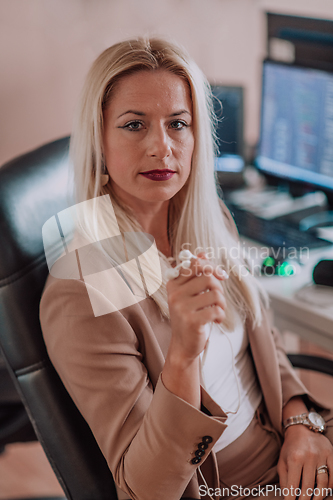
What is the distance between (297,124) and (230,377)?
2.95 ft

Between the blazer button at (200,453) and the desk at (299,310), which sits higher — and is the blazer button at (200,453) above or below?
above

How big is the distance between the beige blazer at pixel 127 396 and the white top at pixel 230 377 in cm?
12

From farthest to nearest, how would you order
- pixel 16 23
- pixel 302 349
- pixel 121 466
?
1. pixel 302 349
2. pixel 16 23
3. pixel 121 466

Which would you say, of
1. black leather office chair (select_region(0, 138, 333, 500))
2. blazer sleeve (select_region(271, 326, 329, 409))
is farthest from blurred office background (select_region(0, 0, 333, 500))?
blazer sleeve (select_region(271, 326, 329, 409))

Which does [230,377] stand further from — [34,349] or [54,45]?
[54,45]

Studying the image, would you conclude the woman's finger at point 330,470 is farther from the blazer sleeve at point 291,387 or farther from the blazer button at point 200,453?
the blazer button at point 200,453

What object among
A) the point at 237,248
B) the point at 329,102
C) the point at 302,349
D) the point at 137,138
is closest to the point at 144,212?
the point at 137,138

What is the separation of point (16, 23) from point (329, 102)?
3.06 ft

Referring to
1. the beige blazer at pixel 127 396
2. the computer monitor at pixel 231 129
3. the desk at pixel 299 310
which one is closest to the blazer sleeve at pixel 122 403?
the beige blazer at pixel 127 396

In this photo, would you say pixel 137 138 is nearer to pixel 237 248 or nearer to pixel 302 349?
pixel 237 248

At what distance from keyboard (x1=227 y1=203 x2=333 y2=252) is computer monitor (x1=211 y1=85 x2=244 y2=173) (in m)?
0.21

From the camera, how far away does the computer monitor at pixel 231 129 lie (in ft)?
5.16

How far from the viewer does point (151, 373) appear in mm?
764

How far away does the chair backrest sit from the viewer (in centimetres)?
76
